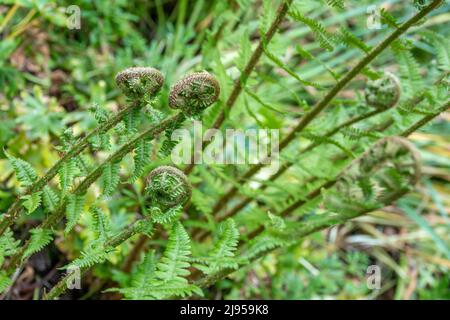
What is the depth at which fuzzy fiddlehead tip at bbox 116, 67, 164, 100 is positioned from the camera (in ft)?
3.15

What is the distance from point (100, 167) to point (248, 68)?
443mm

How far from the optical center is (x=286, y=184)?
152cm

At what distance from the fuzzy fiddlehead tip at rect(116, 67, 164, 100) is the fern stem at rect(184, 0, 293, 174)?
1.06 feet

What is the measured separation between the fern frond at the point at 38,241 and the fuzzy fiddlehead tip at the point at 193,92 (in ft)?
1.20

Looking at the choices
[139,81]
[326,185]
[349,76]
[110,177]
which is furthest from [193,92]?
[326,185]

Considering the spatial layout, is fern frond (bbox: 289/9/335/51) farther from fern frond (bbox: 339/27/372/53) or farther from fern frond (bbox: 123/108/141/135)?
fern frond (bbox: 123/108/141/135)

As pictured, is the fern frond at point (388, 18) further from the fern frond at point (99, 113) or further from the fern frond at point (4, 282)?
the fern frond at point (4, 282)

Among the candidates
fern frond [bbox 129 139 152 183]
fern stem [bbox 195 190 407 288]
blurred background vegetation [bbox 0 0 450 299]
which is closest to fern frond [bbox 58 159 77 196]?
fern frond [bbox 129 139 152 183]

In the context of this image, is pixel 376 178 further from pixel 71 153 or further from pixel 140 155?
pixel 71 153

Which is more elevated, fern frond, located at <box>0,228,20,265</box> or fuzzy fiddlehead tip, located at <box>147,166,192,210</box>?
fuzzy fiddlehead tip, located at <box>147,166,192,210</box>

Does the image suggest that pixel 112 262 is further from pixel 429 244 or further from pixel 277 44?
pixel 429 244

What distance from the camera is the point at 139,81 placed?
96 cm

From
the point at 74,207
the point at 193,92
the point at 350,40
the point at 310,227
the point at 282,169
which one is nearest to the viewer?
the point at 193,92

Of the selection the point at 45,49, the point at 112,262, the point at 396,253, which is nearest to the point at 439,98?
the point at 112,262
